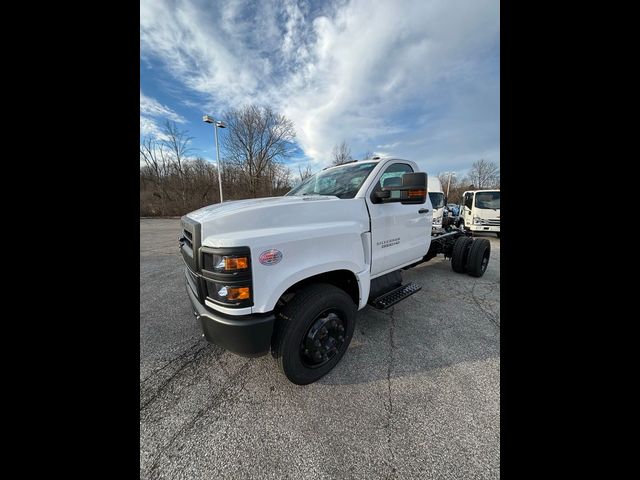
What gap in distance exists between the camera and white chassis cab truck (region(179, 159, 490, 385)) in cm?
155

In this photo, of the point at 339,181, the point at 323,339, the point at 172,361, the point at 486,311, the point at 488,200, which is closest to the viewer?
the point at 323,339

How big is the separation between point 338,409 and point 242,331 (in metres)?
1.03

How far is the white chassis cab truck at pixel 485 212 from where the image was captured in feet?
35.3

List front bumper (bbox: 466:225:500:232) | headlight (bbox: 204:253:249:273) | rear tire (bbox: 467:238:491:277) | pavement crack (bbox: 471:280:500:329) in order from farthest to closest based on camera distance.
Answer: front bumper (bbox: 466:225:500:232) → rear tire (bbox: 467:238:491:277) → pavement crack (bbox: 471:280:500:329) → headlight (bbox: 204:253:249:273)

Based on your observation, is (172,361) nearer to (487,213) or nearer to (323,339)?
(323,339)

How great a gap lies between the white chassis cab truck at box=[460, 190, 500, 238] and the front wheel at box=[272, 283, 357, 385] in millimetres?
11868

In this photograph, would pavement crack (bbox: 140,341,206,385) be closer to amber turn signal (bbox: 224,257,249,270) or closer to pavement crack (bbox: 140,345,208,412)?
pavement crack (bbox: 140,345,208,412)

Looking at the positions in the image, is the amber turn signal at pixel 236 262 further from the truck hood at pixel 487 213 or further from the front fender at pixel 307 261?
the truck hood at pixel 487 213

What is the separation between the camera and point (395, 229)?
2.69 meters

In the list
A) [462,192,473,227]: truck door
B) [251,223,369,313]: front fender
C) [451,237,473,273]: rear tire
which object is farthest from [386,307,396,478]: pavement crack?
[462,192,473,227]: truck door

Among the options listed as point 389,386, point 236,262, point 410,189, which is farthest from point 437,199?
point 236,262
